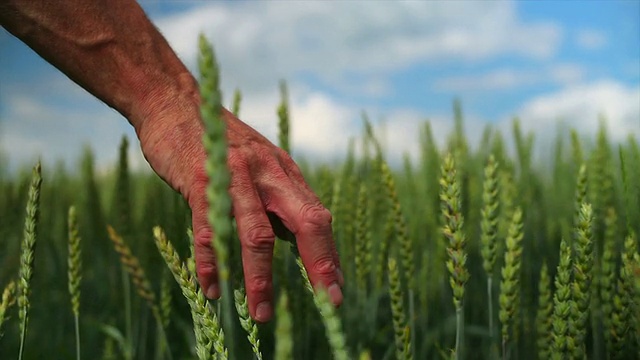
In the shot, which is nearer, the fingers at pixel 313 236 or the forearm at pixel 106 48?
the fingers at pixel 313 236

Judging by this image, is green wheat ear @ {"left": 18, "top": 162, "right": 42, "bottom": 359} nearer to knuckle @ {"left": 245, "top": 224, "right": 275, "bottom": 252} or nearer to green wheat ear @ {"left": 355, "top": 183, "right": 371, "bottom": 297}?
knuckle @ {"left": 245, "top": 224, "right": 275, "bottom": 252}

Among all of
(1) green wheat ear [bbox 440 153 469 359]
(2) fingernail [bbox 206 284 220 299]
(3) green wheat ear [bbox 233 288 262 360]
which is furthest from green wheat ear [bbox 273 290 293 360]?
(2) fingernail [bbox 206 284 220 299]

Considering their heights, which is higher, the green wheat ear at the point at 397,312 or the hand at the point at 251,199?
the hand at the point at 251,199

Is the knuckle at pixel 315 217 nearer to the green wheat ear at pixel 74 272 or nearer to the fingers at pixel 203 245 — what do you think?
the fingers at pixel 203 245

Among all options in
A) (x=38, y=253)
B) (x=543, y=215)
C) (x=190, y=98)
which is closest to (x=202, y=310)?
(x=190, y=98)

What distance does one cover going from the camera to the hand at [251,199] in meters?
1.08

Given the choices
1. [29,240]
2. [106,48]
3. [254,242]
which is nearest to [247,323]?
[254,242]

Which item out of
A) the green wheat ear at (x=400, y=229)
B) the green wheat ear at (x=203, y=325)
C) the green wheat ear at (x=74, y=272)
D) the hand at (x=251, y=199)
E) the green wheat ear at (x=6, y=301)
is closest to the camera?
the green wheat ear at (x=203, y=325)

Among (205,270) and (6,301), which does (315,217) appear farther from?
(6,301)

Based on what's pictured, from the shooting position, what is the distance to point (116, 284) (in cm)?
219

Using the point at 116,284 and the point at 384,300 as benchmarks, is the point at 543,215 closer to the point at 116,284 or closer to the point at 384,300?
the point at 384,300

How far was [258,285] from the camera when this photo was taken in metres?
1.09

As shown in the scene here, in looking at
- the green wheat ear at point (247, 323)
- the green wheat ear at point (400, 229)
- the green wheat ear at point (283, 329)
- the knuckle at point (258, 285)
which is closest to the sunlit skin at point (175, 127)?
the knuckle at point (258, 285)

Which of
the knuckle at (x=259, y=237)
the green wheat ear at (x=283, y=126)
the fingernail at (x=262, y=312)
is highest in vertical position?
the green wheat ear at (x=283, y=126)
